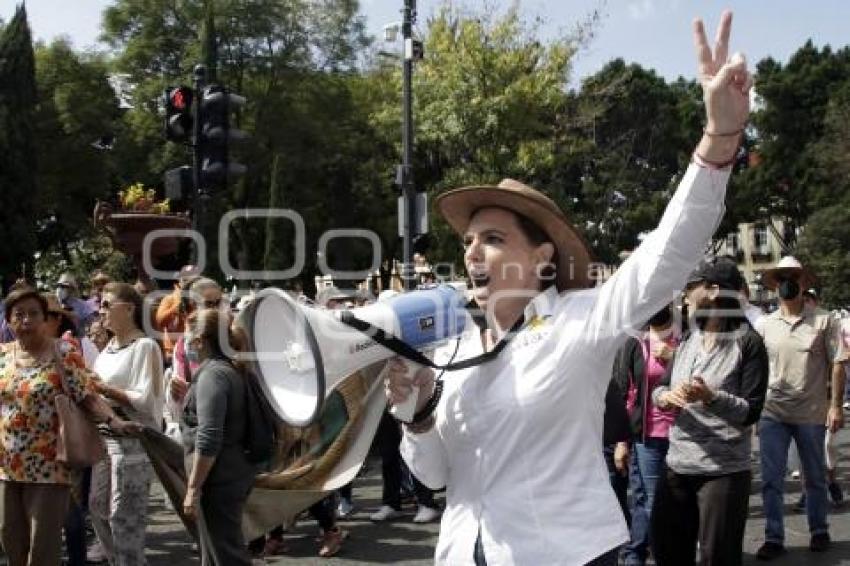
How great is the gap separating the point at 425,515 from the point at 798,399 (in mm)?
3017

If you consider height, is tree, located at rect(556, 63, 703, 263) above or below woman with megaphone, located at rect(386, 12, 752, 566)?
above

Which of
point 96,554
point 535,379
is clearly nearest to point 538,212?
point 535,379

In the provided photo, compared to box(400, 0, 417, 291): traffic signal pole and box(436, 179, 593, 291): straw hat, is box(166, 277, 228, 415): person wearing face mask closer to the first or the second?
box(436, 179, 593, 291): straw hat

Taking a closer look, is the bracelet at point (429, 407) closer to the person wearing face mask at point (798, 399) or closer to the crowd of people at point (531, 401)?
the crowd of people at point (531, 401)

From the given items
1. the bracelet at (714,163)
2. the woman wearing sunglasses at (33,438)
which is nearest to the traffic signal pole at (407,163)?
the woman wearing sunglasses at (33,438)

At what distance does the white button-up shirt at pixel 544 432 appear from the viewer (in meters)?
2.36

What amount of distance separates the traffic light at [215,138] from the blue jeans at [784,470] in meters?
4.79

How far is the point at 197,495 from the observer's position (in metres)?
4.68

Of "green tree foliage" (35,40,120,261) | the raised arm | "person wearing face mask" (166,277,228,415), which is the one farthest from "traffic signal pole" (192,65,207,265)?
"green tree foliage" (35,40,120,261)

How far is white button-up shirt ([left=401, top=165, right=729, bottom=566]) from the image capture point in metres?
2.36

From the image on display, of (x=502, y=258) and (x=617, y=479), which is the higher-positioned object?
(x=502, y=258)

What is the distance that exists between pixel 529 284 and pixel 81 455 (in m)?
3.21

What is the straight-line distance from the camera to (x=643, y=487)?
5828 millimetres

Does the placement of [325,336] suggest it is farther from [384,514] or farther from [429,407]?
[384,514]
